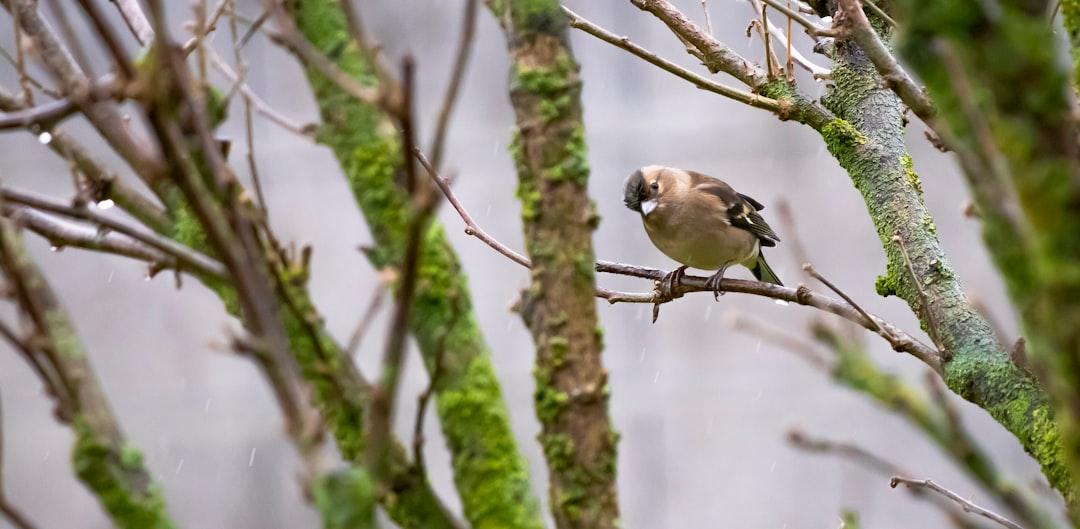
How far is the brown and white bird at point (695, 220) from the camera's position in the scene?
3223mm

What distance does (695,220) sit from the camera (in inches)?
127

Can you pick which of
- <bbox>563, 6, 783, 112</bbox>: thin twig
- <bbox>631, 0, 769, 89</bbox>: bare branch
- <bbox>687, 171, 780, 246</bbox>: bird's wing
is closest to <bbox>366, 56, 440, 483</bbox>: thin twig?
<bbox>563, 6, 783, 112</bbox>: thin twig

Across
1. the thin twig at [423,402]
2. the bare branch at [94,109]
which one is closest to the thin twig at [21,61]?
the bare branch at [94,109]

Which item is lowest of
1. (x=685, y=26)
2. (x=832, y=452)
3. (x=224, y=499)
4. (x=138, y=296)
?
(x=832, y=452)

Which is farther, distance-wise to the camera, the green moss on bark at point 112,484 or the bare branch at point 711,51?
the bare branch at point 711,51

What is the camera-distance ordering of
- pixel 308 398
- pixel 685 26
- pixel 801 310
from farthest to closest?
pixel 801 310
pixel 685 26
pixel 308 398

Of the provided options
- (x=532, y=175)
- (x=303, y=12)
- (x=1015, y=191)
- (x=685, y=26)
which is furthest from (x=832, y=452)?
(x=685, y=26)

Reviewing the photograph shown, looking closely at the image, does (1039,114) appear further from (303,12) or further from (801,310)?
(801,310)

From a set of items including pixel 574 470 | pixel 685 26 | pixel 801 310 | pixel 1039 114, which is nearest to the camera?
pixel 1039 114

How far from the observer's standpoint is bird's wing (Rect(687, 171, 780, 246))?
335 centimetres

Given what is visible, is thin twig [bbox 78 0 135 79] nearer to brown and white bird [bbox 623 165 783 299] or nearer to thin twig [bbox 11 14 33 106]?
thin twig [bbox 11 14 33 106]

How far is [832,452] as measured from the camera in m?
0.76

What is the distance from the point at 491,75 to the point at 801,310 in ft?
5.62

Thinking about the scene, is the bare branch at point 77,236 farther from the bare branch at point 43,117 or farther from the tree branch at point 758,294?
the tree branch at point 758,294
